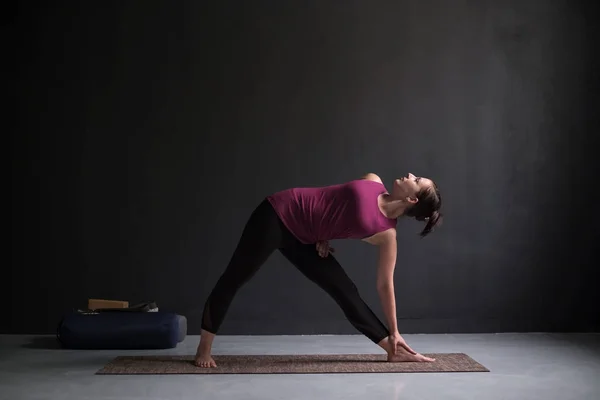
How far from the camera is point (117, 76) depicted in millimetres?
4934

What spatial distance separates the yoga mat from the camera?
3.49m

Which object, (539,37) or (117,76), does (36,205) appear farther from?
(539,37)

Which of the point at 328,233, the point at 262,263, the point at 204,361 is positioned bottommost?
the point at 204,361

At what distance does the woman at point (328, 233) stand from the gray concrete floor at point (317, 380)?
0.33 m

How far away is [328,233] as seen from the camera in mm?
3592

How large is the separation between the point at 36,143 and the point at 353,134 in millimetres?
1944

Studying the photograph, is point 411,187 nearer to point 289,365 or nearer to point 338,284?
point 338,284

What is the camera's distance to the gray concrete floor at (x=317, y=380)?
9.93 ft

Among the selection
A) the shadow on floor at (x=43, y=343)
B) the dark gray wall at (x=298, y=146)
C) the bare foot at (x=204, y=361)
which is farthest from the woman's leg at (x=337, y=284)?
the shadow on floor at (x=43, y=343)

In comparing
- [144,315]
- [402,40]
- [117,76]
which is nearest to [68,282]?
[144,315]

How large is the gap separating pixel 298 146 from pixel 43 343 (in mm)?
1884

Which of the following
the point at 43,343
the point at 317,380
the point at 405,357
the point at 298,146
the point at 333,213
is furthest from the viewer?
the point at 298,146

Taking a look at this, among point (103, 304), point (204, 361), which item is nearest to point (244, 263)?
point (204, 361)

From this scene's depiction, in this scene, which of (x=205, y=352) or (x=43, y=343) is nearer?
(x=205, y=352)
